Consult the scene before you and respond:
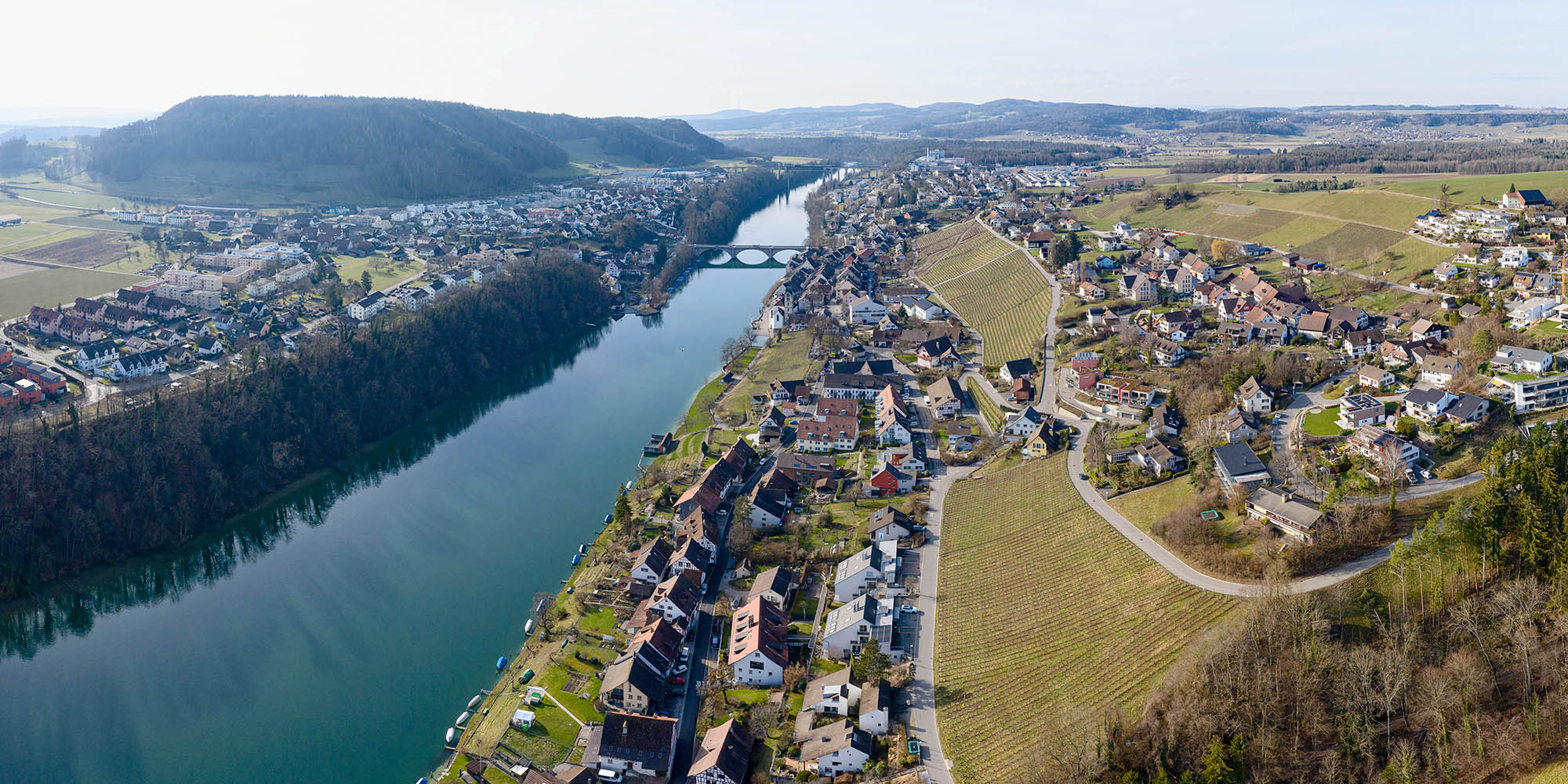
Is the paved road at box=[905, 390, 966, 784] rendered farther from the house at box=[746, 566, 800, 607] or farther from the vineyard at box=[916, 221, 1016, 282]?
the vineyard at box=[916, 221, 1016, 282]

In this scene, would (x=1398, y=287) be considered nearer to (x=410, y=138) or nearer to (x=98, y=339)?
(x=98, y=339)

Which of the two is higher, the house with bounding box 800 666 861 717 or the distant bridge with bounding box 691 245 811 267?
the distant bridge with bounding box 691 245 811 267

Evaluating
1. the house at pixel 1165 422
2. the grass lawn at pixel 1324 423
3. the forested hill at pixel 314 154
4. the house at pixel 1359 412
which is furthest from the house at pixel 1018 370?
the forested hill at pixel 314 154

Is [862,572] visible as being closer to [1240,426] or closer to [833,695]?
[833,695]

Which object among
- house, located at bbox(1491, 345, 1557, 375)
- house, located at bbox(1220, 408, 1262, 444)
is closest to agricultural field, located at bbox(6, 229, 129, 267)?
house, located at bbox(1220, 408, 1262, 444)

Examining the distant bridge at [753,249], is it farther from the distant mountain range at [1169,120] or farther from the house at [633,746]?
the distant mountain range at [1169,120]

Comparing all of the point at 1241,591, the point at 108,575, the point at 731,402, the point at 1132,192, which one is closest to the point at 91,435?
the point at 108,575

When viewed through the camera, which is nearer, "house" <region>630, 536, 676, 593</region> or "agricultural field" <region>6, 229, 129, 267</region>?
"house" <region>630, 536, 676, 593</region>
